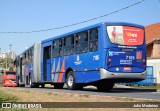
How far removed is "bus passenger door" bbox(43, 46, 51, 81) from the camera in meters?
24.2

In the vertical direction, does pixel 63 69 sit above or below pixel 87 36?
below

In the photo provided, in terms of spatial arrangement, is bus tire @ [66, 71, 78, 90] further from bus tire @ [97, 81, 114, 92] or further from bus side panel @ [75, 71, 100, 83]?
bus tire @ [97, 81, 114, 92]

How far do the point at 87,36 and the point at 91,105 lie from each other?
27.9 ft

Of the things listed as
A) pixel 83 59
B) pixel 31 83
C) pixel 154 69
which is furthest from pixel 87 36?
pixel 154 69

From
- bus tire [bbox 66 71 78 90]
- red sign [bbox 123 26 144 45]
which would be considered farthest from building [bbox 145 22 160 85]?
red sign [bbox 123 26 144 45]

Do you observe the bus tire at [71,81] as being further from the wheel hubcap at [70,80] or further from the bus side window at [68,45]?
the bus side window at [68,45]

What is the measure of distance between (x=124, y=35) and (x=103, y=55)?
59.8 inches

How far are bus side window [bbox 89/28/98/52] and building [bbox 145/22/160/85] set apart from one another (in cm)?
1664

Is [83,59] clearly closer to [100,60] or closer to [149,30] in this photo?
[100,60]

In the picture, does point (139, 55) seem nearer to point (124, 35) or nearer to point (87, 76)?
point (124, 35)

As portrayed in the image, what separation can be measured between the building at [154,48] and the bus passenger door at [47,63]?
12533 mm

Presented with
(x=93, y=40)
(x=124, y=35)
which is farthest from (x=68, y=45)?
(x=124, y=35)

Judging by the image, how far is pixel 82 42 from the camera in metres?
19.3

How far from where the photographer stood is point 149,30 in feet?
162
